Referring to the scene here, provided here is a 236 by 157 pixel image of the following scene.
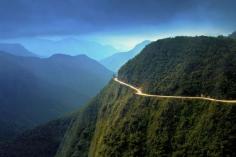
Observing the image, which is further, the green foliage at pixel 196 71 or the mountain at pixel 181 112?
the green foliage at pixel 196 71

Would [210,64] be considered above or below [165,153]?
above

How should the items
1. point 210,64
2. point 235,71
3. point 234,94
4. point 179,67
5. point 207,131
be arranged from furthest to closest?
point 179,67, point 210,64, point 235,71, point 234,94, point 207,131

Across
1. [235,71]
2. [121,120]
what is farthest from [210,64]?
[121,120]

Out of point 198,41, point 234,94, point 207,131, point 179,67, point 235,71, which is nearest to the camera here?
point 207,131

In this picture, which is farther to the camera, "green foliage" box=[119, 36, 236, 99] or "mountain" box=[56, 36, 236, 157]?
"green foliage" box=[119, 36, 236, 99]

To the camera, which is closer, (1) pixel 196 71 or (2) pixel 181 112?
(2) pixel 181 112

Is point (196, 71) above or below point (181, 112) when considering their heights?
above

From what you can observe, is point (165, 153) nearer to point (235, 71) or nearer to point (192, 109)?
point (192, 109)

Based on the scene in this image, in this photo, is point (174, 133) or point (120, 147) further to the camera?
point (120, 147)
